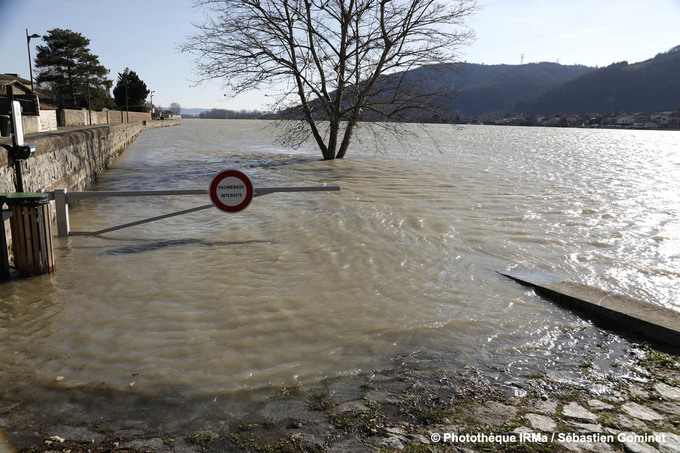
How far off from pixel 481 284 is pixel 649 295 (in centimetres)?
194

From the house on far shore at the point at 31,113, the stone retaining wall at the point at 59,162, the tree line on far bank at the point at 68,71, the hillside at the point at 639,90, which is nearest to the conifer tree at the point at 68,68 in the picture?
the tree line on far bank at the point at 68,71

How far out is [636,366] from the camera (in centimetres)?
400

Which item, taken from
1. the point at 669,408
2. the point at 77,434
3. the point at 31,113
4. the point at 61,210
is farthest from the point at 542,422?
the point at 31,113

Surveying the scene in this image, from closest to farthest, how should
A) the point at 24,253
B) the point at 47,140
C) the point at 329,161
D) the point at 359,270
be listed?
the point at 24,253 → the point at 359,270 → the point at 47,140 → the point at 329,161

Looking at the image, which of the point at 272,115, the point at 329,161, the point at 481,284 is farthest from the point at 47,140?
the point at 329,161

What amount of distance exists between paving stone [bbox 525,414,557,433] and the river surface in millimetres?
715

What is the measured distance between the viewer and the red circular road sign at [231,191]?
6492mm

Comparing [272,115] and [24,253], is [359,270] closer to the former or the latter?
[24,253]

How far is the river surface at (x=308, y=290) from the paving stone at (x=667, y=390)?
0.58 m

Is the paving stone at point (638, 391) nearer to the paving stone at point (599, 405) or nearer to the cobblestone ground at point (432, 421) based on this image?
the cobblestone ground at point (432, 421)

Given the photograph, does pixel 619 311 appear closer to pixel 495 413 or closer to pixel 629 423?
pixel 629 423

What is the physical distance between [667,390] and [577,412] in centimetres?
88

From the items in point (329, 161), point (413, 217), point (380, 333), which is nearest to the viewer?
point (380, 333)

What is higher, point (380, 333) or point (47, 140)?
point (47, 140)
